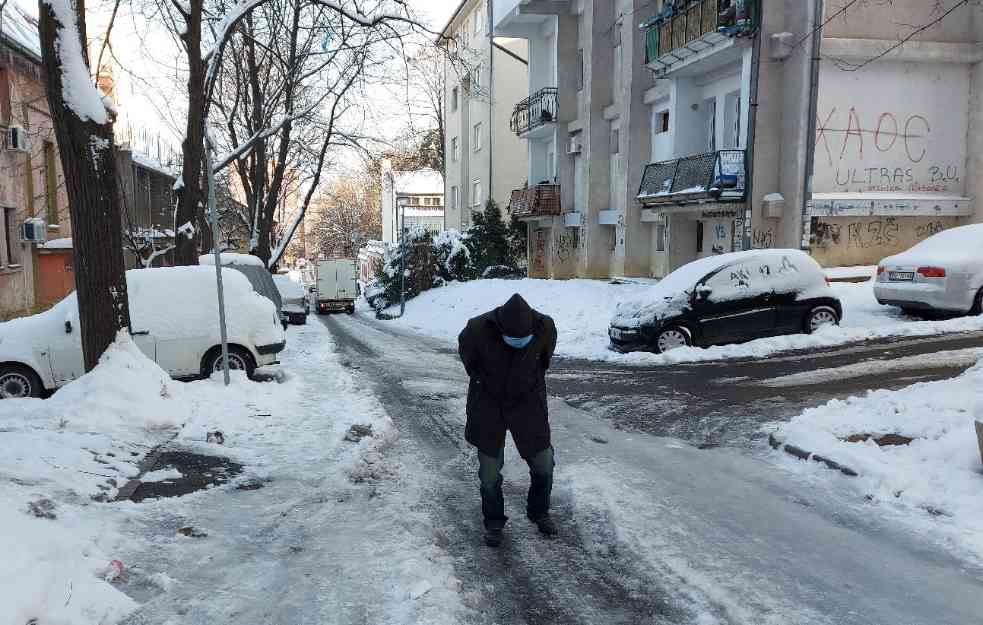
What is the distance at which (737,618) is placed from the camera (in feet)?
11.9

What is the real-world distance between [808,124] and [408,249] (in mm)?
20507

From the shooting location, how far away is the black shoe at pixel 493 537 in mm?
4582

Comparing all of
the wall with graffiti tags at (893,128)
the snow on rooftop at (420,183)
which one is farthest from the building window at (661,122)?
the snow on rooftop at (420,183)

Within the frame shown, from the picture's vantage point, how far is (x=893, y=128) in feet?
55.8

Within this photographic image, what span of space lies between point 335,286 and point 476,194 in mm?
9263

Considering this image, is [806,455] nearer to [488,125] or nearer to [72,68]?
[72,68]

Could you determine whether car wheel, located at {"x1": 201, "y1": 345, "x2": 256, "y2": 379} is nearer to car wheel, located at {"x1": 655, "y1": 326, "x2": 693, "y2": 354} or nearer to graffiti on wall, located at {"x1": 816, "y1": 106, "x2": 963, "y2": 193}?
car wheel, located at {"x1": 655, "y1": 326, "x2": 693, "y2": 354}

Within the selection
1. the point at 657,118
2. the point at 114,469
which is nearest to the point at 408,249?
the point at 657,118

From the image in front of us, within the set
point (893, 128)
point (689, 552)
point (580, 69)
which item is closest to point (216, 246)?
point (689, 552)

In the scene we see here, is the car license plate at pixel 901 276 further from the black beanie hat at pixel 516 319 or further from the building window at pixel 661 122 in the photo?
the black beanie hat at pixel 516 319

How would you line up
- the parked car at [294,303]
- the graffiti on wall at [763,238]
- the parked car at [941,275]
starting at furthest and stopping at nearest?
the parked car at [294,303] → the graffiti on wall at [763,238] → the parked car at [941,275]

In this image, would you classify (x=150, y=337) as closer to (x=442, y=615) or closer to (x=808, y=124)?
(x=442, y=615)

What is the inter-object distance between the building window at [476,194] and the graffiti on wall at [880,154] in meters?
23.3

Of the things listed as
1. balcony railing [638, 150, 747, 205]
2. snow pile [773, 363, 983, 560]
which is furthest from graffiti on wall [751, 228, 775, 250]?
snow pile [773, 363, 983, 560]
